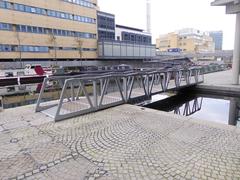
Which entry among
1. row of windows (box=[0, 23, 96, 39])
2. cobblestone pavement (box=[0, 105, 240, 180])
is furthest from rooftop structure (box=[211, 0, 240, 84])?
row of windows (box=[0, 23, 96, 39])

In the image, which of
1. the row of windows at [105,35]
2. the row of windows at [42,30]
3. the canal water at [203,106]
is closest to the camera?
the canal water at [203,106]

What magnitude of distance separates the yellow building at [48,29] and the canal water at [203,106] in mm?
25628

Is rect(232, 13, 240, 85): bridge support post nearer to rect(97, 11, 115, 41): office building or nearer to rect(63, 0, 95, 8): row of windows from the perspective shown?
rect(63, 0, 95, 8): row of windows

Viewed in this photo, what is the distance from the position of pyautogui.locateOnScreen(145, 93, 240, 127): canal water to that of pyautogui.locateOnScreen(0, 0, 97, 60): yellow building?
84.1ft

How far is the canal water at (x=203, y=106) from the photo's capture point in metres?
8.09

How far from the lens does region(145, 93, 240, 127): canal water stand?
8086 mm

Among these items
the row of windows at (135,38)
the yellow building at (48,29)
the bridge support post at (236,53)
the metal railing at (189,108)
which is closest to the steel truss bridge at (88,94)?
the metal railing at (189,108)

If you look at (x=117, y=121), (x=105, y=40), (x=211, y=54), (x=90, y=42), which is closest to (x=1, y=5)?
(x=90, y=42)

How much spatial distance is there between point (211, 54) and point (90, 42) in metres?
36.6

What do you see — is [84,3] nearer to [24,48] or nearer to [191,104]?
[24,48]

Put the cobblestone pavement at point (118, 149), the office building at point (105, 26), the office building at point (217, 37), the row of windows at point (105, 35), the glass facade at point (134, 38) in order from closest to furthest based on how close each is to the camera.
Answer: the cobblestone pavement at point (118, 149) → the row of windows at point (105, 35) → the office building at point (105, 26) → the glass facade at point (134, 38) → the office building at point (217, 37)

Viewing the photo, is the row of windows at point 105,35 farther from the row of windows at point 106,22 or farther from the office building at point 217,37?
the office building at point 217,37

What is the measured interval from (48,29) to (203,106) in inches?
1172

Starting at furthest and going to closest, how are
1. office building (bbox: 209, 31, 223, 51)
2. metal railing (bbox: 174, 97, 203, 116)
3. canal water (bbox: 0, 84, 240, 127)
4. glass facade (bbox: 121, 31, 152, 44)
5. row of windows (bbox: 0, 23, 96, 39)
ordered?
1. office building (bbox: 209, 31, 223, 51)
2. glass facade (bbox: 121, 31, 152, 44)
3. row of windows (bbox: 0, 23, 96, 39)
4. metal railing (bbox: 174, 97, 203, 116)
5. canal water (bbox: 0, 84, 240, 127)
